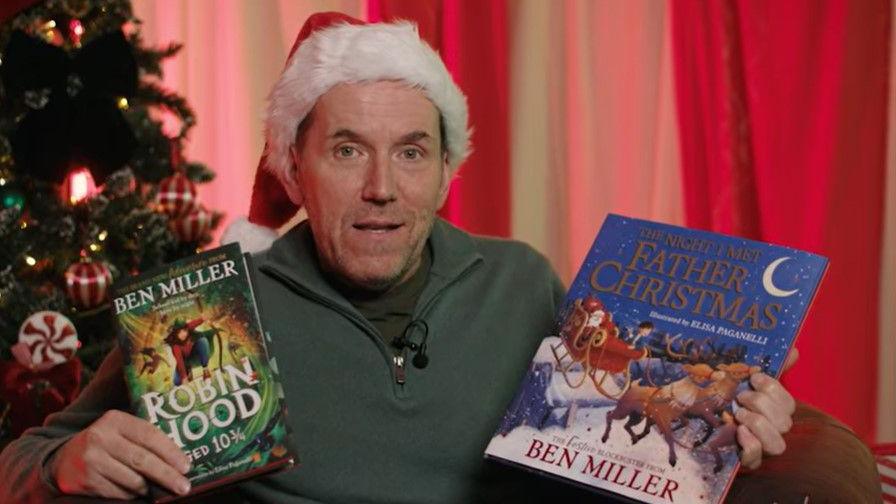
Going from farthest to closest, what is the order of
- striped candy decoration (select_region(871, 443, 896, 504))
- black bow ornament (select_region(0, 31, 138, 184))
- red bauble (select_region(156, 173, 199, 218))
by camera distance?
red bauble (select_region(156, 173, 199, 218))
black bow ornament (select_region(0, 31, 138, 184))
striped candy decoration (select_region(871, 443, 896, 504))

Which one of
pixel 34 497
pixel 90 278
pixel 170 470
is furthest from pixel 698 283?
pixel 90 278

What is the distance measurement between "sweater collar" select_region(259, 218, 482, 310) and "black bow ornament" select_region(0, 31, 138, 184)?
3.97 feet

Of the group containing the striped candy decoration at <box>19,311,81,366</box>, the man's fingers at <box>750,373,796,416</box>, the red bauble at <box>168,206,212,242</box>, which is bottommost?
the striped candy decoration at <box>19,311,81,366</box>

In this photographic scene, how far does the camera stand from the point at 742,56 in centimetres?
336

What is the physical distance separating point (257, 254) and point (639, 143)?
1990 millimetres

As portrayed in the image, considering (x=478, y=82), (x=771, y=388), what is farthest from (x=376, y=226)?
(x=478, y=82)

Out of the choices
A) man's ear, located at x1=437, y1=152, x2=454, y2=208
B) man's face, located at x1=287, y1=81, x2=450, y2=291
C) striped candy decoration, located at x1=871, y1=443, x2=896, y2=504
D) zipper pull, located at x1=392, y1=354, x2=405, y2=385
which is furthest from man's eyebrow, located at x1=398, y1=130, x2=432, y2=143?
striped candy decoration, located at x1=871, y1=443, x2=896, y2=504

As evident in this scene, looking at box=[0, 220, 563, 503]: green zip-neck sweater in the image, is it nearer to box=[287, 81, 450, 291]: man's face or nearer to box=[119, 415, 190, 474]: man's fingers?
box=[287, 81, 450, 291]: man's face

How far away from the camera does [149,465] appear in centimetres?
140

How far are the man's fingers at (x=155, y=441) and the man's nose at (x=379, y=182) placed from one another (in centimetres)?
49

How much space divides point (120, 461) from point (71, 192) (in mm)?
1736

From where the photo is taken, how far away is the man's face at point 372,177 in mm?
1729

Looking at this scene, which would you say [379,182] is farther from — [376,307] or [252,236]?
[252,236]

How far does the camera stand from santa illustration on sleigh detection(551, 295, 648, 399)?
1494 millimetres
